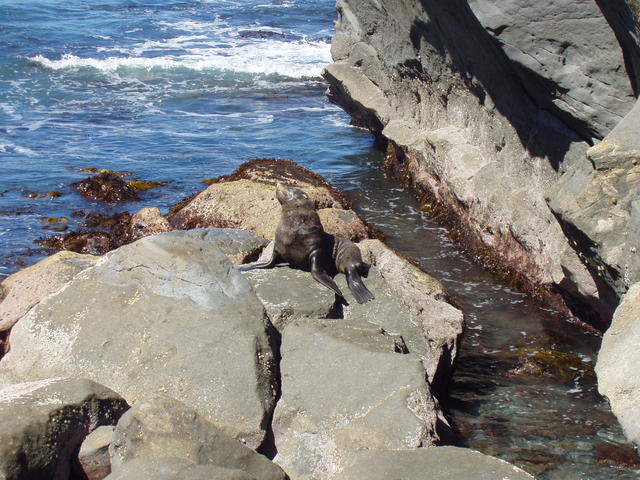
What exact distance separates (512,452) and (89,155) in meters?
12.0

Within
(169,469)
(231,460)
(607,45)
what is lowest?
(231,460)

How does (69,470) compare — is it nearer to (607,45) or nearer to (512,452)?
(512,452)

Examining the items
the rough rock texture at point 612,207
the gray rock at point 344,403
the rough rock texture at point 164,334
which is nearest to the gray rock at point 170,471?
the gray rock at point 344,403

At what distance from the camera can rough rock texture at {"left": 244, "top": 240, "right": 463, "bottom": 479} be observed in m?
5.39

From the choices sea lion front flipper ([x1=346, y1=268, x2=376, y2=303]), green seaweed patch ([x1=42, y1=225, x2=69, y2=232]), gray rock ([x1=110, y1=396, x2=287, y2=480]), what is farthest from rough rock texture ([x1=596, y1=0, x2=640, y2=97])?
green seaweed patch ([x1=42, y1=225, x2=69, y2=232])

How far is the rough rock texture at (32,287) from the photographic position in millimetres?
7727

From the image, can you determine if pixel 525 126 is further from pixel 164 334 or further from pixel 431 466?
pixel 431 466

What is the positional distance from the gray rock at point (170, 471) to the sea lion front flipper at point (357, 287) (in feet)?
9.94

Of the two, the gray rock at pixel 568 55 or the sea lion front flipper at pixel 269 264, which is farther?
the sea lion front flipper at pixel 269 264

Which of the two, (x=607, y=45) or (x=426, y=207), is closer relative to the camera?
(x=607, y=45)

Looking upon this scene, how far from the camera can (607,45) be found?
24.7 feet

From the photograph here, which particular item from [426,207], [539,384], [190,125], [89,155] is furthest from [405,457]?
[190,125]

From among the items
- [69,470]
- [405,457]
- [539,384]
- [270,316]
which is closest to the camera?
[405,457]

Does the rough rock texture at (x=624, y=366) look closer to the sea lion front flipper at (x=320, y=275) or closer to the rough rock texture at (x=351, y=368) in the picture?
the rough rock texture at (x=351, y=368)
